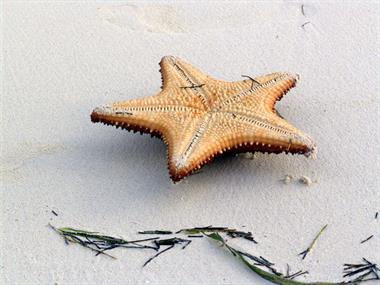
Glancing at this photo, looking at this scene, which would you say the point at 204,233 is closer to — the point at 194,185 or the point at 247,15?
the point at 194,185

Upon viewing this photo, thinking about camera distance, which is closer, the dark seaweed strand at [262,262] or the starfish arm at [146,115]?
the dark seaweed strand at [262,262]

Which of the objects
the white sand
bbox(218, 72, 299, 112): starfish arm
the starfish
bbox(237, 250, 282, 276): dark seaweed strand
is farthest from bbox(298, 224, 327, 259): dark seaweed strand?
bbox(218, 72, 299, 112): starfish arm

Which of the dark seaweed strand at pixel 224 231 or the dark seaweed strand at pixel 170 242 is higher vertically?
the dark seaweed strand at pixel 224 231

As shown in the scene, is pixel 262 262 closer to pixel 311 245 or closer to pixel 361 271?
pixel 311 245

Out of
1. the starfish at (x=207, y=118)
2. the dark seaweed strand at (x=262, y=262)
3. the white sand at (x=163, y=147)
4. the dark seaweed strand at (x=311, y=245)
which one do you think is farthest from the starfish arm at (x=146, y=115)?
the dark seaweed strand at (x=311, y=245)

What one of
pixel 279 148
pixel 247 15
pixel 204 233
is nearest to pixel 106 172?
pixel 204 233

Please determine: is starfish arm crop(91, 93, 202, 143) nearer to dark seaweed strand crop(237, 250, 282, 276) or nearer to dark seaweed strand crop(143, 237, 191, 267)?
dark seaweed strand crop(143, 237, 191, 267)

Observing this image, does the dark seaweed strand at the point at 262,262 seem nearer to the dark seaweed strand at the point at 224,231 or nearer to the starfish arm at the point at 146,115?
the dark seaweed strand at the point at 224,231
